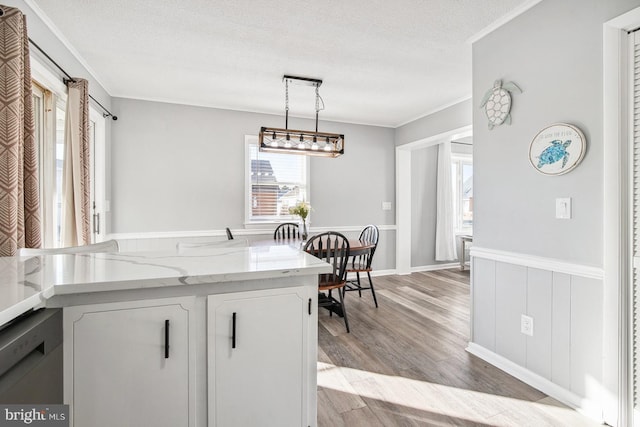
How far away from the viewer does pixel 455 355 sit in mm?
2447

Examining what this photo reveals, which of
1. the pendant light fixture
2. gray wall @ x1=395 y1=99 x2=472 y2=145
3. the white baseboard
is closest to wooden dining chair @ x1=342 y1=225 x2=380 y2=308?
the pendant light fixture

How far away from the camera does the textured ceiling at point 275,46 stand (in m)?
2.12

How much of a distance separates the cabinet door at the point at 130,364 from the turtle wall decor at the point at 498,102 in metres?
2.26

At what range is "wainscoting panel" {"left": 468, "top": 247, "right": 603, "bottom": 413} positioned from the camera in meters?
1.75

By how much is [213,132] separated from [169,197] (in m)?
1.00

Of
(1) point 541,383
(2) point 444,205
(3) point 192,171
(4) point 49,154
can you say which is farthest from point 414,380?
(2) point 444,205

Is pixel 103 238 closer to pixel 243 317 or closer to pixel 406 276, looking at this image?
pixel 243 317

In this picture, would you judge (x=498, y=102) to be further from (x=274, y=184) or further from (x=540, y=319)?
(x=274, y=184)

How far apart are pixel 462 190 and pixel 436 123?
2.23 meters

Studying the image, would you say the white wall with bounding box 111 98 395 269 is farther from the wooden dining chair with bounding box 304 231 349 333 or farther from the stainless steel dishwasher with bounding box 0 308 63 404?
the stainless steel dishwasher with bounding box 0 308 63 404

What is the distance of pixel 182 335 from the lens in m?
1.17

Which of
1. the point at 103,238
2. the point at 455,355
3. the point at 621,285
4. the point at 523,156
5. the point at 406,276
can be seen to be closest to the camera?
the point at 621,285

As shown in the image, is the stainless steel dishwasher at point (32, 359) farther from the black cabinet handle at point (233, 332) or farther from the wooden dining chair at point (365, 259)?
the wooden dining chair at point (365, 259)

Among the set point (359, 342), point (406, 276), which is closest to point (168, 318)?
point (359, 342)
